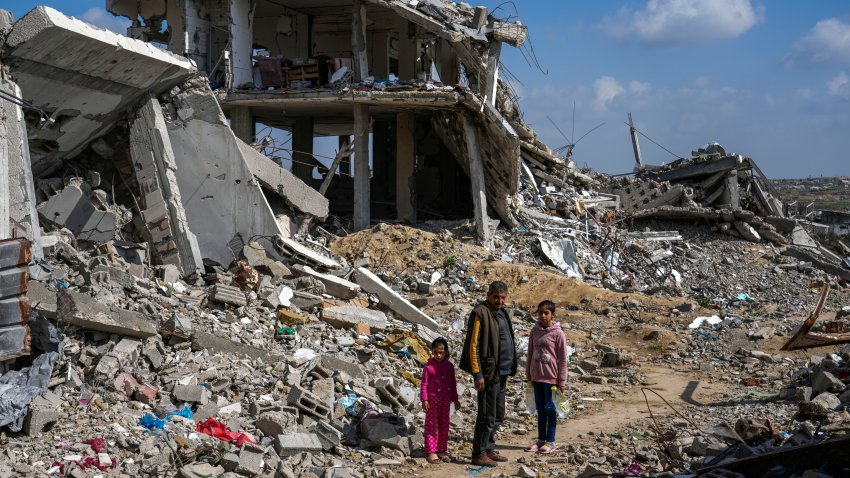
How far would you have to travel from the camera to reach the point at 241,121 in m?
21.3

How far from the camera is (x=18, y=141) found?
945 centimetres

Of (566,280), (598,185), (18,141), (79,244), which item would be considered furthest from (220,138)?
(598,185)

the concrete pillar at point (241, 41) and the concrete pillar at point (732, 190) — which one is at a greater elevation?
the concrete pillar at point (241, 41)

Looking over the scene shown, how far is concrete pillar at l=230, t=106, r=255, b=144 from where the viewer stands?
2117 centimetres

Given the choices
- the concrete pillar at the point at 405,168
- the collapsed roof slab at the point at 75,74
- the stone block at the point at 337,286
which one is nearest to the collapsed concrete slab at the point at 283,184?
the collapsed roof slab at the point at 75,74

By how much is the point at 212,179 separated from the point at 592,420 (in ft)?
20.7

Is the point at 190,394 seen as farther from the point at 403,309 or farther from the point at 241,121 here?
the point at 241,121

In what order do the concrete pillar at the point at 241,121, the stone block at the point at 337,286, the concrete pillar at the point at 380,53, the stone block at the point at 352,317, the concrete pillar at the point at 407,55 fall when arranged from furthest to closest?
the concrete pillar at the point at 380,53, the concrete pillar at the point at 407,55, the concrete pillar at the point at 241,121, the stone block at the point at 337,286, the stone block at the point at 352,317

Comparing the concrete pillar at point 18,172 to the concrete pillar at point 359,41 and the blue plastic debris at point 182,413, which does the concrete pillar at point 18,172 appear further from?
the concrete pillar at point 359,41

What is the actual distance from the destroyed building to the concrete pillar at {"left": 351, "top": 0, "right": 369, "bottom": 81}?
5 cm

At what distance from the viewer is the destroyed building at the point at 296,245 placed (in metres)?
7.33

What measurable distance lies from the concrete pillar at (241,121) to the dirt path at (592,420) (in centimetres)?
1244

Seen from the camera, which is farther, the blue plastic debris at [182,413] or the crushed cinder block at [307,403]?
the crushed cinder block at [307,403]

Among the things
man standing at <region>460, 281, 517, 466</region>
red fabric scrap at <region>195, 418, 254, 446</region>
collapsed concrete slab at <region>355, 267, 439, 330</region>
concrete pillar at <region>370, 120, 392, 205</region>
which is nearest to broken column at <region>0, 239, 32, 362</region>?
red fabric scrap at <region>195, 418, 254, 446</region>
